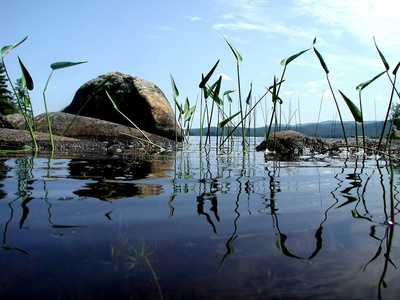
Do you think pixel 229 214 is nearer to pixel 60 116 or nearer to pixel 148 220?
pixel 148 220

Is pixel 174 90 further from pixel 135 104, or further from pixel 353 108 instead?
pixel 135 104

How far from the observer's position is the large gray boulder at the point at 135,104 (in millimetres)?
8719

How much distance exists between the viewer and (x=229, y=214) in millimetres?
1034

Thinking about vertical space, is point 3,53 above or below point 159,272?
above

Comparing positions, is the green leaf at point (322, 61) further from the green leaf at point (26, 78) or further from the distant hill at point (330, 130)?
the green leaf at point (26, 78)

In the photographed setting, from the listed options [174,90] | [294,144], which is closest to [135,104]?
[174,90]

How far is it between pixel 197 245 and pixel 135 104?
28.6 ft

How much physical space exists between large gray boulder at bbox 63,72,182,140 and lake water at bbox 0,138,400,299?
24.2 feet

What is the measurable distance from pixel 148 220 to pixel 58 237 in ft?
0.87

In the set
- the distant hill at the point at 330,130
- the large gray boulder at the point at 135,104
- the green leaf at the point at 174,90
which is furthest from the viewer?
the large gray boulder at the point at 135,104

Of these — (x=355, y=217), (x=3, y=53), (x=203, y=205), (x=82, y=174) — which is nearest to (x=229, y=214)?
(x=203, y=205)

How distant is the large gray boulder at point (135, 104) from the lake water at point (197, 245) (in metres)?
7.37

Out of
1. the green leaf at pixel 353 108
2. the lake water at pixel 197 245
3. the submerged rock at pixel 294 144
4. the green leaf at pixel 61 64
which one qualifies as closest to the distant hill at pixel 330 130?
the submerged rock at pixel 294 144

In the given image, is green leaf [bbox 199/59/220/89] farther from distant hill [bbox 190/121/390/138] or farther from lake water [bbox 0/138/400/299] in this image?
distant hill [bbox 190/121/390/138]
